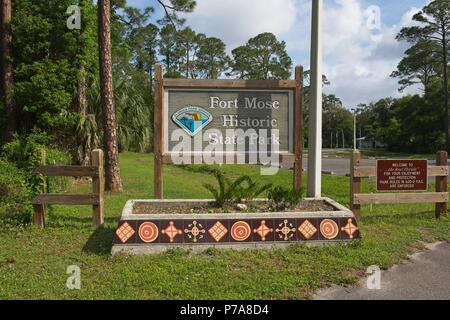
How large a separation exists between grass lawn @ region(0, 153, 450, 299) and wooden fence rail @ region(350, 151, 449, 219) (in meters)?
0.44

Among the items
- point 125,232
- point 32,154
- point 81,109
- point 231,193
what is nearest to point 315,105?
point 231,193

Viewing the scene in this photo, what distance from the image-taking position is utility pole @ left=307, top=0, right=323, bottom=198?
7477 mm

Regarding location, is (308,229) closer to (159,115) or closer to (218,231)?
(218,231)

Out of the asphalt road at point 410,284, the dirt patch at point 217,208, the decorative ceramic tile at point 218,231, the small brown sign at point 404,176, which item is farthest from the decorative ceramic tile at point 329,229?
the small brown sign at point 404,176

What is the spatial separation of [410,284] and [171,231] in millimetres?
2917

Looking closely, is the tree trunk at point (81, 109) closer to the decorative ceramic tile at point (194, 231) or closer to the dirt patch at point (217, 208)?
the dirt patch at point (217, 208)

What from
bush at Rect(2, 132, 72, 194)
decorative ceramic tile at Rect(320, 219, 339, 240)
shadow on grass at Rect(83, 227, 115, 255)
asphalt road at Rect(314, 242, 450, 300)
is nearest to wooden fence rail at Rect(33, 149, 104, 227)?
shadow on grass at Rect(83, 227, 115, 255)

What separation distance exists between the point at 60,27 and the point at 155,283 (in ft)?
39.3

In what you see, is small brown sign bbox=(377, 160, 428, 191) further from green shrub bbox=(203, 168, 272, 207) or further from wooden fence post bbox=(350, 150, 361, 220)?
green shrub bbox=(203, 168, 272, 207)

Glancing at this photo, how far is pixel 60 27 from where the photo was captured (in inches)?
562

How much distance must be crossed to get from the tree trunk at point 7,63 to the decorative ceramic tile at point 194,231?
1080 centimetres

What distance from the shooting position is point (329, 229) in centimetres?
603
